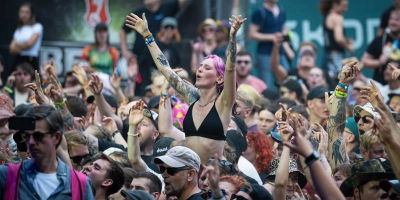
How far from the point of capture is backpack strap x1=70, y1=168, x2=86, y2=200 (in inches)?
210

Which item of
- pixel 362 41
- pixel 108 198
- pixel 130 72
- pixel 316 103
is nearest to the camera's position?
pixel 108 198

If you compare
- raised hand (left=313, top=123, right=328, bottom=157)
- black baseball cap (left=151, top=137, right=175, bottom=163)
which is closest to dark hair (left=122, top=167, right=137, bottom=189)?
black baseball cap (left=151, top=137, right=175, bottom=163)

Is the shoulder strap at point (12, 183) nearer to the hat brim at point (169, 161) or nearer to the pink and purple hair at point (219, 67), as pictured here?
the hat brim at point (169, 161)

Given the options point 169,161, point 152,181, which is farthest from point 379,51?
point 169,161

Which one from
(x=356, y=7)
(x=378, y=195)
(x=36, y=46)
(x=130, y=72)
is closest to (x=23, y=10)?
(x=36, y=46)

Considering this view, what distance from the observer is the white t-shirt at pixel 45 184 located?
5281 mm

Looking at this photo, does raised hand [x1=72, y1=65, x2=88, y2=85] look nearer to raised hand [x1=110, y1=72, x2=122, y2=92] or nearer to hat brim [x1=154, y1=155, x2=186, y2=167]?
raised hand [x1=110, y1=72, x2=122, y2=92]

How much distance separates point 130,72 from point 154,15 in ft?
5.68

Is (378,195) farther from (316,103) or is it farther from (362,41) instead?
(362,41)

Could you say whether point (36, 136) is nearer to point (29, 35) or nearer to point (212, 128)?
point (212, 128)

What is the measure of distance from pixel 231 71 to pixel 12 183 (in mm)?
2571

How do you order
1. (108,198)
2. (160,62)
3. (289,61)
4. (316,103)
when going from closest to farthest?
(108,198) < (160,62) < (316,103) < (289,61)

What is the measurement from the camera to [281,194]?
656cm

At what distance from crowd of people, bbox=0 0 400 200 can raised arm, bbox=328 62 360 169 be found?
0.01 m
